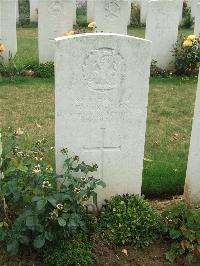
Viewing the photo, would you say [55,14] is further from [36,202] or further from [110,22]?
[36,202]

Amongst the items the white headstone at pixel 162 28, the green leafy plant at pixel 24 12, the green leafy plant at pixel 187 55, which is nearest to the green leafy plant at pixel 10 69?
the white headstone at pixel 162 28

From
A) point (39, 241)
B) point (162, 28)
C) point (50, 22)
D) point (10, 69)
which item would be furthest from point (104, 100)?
point (50, 22)

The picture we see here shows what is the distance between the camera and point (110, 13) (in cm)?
1023

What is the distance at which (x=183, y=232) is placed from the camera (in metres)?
3.99

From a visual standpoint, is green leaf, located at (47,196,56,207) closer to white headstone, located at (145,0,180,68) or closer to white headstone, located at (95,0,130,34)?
white headstone, located at (145,0,180,68)

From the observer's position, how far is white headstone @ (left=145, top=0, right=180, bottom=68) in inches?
374

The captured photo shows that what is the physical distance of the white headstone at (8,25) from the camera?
30.6ft

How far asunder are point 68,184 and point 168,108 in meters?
4.12

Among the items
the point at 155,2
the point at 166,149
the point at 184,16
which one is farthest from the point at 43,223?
the point at 184,16

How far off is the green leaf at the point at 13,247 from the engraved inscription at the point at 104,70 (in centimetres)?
147

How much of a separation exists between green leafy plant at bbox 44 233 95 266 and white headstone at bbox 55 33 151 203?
73 cm

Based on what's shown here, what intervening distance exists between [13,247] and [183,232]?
1.47 meters

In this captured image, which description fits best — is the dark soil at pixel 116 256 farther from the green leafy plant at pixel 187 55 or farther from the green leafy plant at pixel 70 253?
the green leafy plant at pixel 187 55

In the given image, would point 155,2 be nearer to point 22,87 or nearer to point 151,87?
point 151,87
